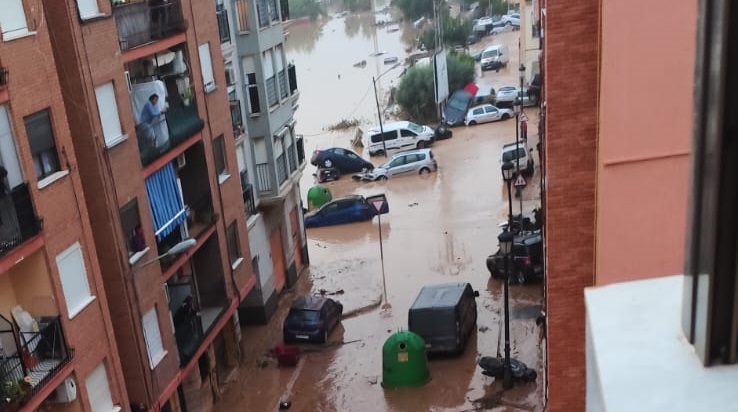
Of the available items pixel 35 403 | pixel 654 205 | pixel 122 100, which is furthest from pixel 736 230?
pixel 122 100

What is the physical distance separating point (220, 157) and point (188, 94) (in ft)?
7.40

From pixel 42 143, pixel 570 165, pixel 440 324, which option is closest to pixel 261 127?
pixel 440 324

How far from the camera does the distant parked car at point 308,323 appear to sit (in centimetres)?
1997

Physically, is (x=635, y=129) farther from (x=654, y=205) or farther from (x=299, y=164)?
(x=299, y=164)

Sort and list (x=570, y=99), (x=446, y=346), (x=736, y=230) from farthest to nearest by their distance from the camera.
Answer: (x=446, y=346), (x=570, y=99), (x=736, y=230)

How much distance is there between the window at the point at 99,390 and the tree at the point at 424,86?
1444 inches

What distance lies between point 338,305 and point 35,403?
1150 cm

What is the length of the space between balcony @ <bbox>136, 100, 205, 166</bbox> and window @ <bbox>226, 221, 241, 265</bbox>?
9.79ft

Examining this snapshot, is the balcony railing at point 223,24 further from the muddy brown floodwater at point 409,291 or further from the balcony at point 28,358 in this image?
the balcony at point 28,358

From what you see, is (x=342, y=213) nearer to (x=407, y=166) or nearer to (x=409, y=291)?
(x=407, y=166)

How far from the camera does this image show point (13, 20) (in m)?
10.5

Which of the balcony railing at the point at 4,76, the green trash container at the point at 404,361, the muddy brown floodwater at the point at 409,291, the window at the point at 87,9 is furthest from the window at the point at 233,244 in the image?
the balcony railing at the point at 4,76

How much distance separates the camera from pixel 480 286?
2294 cm

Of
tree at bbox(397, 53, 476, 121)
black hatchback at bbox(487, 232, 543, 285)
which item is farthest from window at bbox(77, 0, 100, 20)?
tree at bbox(397, 53, 476, 121)
